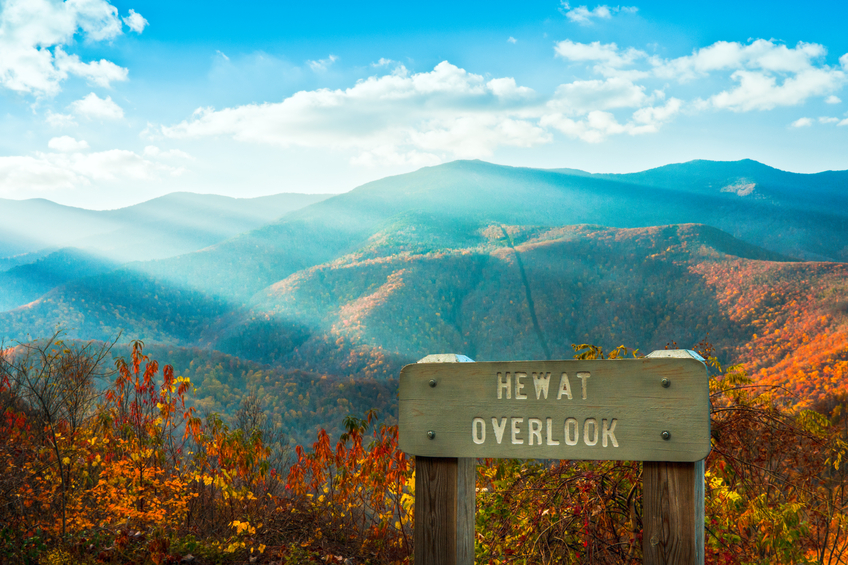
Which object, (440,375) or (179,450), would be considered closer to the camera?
(440,375)

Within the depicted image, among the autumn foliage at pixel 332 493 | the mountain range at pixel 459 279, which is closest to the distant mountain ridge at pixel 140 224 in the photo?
the mountain range at pixel 459 279

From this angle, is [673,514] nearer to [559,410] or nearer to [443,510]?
[559,410]

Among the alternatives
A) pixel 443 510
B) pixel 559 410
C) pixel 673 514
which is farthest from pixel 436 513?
pixel 673 514

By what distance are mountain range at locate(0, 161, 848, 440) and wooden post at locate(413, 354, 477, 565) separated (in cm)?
2017

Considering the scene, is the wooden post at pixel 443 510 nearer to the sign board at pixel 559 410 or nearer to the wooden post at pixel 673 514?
the sign board at pixel 559 410

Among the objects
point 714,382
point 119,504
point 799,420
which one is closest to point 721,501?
point 714,382

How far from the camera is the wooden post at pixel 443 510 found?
200 cm

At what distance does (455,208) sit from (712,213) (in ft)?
104

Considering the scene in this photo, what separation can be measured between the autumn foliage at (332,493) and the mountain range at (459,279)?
15888mm

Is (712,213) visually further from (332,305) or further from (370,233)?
(332,305)

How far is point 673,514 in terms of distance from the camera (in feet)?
5.60

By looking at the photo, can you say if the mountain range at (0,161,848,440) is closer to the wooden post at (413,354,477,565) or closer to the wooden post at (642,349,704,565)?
the wooden post at (413,354,477,565)

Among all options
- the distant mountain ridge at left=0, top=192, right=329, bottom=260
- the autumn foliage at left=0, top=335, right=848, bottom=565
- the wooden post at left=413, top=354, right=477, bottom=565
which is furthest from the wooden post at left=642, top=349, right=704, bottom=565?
the distant mountain ridge at left=0, top=192, right=329, bottom=260

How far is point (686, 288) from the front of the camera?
44.8 m
